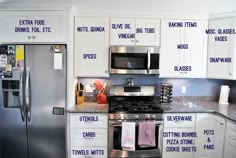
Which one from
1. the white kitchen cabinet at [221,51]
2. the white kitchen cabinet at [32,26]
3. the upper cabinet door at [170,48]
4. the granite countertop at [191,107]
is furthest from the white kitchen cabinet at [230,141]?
the white kitchen cabinet at [32,26]

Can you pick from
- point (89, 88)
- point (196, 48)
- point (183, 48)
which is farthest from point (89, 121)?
point (196, 48)

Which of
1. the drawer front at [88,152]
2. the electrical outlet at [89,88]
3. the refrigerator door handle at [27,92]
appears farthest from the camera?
the electrical outlet at [89,88]

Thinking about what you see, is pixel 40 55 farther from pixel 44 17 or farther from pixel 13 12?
pixel 13 12

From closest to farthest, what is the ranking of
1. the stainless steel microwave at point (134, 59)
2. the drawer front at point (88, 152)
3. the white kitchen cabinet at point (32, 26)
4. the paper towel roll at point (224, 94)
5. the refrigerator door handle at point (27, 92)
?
1. the refrigerator door handle at point (27, 92)
2. the white kitchen cabinet at point (32, 26)
3. the drawer front at point (88, 152)
4. the stainless steel microwave at point (134, 59)
5. the paper towel roll at point (224, 94)

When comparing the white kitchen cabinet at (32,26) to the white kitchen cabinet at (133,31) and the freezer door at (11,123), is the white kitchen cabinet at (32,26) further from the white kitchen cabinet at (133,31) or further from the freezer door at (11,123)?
the white kitchen cabinet at (133,31)

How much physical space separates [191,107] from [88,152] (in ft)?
5.34

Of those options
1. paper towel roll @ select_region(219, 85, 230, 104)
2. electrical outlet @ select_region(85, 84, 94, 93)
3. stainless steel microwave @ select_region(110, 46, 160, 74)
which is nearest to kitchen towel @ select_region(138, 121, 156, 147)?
stainless steel microwave @ select_region(110, 46, 160, 74)

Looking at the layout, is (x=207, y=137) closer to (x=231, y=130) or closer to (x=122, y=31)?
(x=231, y=130)

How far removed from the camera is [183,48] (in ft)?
10.8

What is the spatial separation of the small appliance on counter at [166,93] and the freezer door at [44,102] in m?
1.53

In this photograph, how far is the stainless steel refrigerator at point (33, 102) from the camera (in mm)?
2795

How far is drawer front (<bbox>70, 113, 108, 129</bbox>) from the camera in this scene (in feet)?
9.70

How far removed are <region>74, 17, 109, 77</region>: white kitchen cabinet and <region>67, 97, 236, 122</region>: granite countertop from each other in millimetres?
488

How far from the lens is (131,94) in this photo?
11.3 ft
